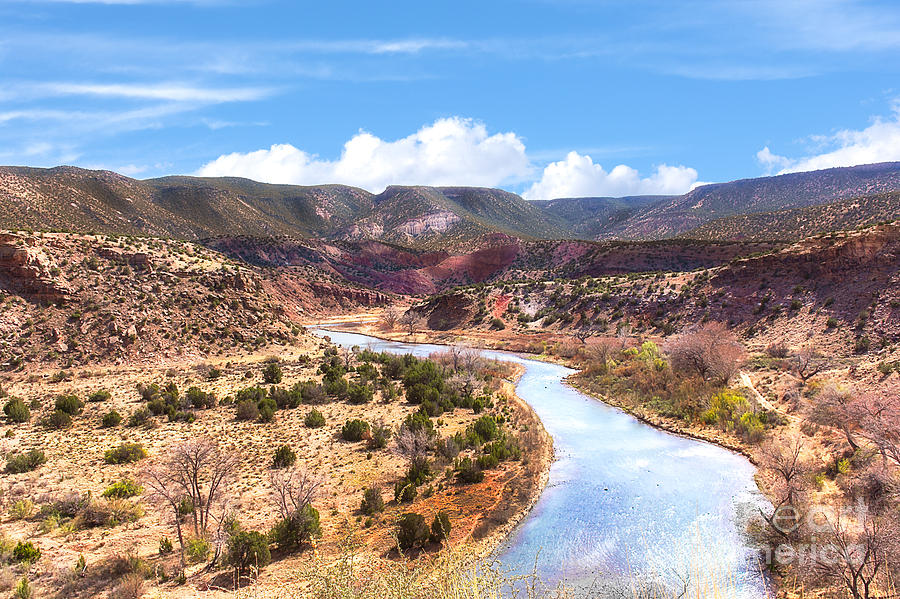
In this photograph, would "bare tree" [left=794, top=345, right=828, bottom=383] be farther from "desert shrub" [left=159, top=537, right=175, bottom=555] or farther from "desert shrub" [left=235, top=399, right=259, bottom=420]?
"desert shrub" [left=159, top=537, right=175, bottom=555]

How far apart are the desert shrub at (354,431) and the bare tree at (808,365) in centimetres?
2414

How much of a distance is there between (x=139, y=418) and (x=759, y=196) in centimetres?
15091

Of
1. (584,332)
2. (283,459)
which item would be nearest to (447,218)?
(584,332)

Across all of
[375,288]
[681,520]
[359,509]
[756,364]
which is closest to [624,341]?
[756,364]

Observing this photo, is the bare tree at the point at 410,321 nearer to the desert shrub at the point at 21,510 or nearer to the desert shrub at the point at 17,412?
the desert shrub at the point at 17,412

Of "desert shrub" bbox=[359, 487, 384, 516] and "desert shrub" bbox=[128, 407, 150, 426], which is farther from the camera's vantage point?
"desert shrub" bbox=[128, 407, 150, 426]

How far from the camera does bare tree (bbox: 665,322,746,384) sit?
29.4 metres

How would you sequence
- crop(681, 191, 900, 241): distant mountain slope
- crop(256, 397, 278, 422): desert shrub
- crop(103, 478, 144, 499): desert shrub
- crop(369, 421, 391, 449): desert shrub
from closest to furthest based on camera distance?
crop(103, 478, 144, 499): desert shrub
crop(369, 421, 391, 449): desert shrub
crop(256, 397, 278, 422): desert shrub
crop(681, 191, 900, 241): distant mountain slope

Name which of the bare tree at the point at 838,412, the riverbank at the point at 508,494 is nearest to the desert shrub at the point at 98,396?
the riverbank at the point at 508,494

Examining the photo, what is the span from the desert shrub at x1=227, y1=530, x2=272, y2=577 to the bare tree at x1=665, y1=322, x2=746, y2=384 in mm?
27201

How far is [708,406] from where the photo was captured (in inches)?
1076

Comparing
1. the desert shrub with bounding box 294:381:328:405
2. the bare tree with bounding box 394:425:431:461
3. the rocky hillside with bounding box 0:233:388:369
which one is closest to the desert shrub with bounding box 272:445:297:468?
the bare tree with bounding box 394:425:431:461

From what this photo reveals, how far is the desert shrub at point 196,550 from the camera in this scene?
12825mm

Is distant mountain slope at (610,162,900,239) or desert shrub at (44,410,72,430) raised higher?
distant mountain slope at (610,162,900,239)
